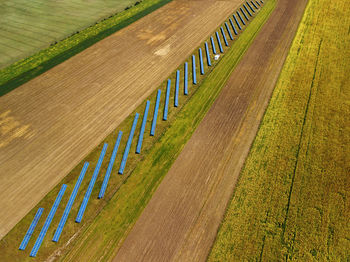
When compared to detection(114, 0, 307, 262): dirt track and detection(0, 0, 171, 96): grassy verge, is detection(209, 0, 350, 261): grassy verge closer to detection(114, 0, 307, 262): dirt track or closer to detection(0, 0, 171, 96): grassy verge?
detection(114, 0, 307, 262): dirt track

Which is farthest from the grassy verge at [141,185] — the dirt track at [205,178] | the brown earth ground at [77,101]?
the brown earth ground at [77,101]

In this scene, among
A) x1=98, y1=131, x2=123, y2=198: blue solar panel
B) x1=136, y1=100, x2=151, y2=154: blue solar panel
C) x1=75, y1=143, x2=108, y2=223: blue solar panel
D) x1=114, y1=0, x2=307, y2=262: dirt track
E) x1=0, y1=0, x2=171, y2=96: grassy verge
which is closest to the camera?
x1=114, y1=0, x2=307, y2=262: dirt track

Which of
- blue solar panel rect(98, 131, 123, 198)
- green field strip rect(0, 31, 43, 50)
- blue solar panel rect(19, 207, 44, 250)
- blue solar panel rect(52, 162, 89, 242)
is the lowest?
blue solar panel rect(19, 207, 44, 250)

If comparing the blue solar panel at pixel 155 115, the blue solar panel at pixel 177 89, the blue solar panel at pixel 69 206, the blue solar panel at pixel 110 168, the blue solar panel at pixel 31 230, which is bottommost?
the blue solar panel at pixel 31 230

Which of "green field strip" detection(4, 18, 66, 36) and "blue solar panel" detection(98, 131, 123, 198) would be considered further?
"green field strip" detection(4, 18, 66, 36)

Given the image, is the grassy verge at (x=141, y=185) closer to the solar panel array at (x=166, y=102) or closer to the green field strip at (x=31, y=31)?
the solar panel array at (x=166, y=102)

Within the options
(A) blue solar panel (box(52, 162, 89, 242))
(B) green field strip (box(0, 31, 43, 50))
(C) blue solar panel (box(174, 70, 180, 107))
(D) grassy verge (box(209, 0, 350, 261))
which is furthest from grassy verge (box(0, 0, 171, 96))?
(D) grassy verge (box(209, 0, 350, 261))
